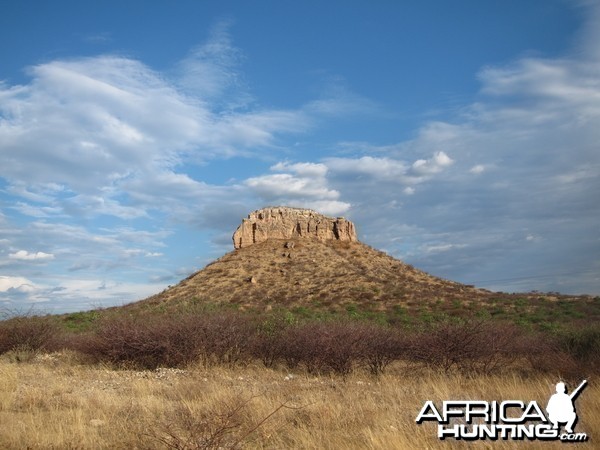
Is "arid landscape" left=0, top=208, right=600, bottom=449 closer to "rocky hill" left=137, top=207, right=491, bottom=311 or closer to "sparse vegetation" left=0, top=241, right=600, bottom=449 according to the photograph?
"sparse vegetation" left=0, top=241, right=600, bottom=449

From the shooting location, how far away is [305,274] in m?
53.0

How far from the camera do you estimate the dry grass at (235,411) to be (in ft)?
20.0

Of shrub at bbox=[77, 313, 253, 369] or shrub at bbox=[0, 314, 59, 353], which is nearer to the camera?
shrub at bbox=[77, 313, 253, 369]

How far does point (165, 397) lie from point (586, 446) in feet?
24.7

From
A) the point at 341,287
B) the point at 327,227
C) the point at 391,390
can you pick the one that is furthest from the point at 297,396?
the point at 327,227

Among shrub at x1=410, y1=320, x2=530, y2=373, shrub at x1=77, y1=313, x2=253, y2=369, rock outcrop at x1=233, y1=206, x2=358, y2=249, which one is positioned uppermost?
rock outcrop at x1=233, y1=206, x2=358, y2=249

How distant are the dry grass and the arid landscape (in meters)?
0.03

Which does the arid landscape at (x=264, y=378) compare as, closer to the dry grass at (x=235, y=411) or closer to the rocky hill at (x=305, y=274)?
the dry grass at (x=235, y=411)

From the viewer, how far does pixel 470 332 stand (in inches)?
532

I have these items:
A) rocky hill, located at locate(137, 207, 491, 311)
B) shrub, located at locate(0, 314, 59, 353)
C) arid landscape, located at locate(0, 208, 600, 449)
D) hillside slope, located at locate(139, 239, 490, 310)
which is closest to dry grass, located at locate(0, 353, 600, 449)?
arid landscape, located at locate(0, 208, 600, 449)

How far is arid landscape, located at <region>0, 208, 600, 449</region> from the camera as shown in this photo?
6453 mm

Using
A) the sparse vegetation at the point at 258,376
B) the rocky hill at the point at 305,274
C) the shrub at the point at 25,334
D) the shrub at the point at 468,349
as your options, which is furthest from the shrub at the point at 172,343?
the rocky hill at the point at 305,274

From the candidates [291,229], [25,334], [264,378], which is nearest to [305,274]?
→ [291,229]

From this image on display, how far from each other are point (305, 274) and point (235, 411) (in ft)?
154
